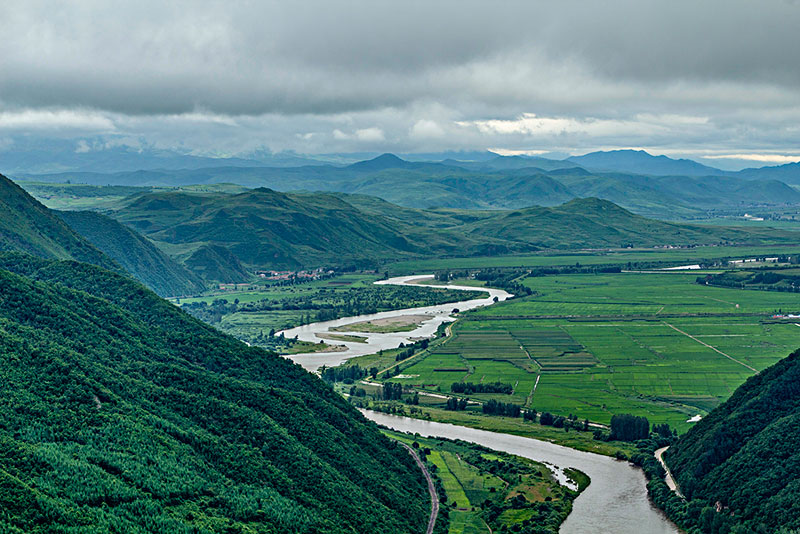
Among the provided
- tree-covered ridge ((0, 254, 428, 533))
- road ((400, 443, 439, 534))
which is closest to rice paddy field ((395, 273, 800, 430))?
road ((400, 443, 439, 534))

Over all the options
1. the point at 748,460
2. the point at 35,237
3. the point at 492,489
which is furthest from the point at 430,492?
the point at 35,237

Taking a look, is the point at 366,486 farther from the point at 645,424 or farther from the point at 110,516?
the point at 645,424

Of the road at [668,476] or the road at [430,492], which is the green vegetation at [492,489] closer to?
the road at [430,492]

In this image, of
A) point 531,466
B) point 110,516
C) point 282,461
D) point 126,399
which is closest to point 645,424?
point 531,466

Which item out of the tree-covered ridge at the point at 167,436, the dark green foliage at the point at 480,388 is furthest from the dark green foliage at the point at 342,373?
the tree-covered ridge at the point at 167,436

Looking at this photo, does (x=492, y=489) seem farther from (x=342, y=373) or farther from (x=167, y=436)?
(x=342, y=373)

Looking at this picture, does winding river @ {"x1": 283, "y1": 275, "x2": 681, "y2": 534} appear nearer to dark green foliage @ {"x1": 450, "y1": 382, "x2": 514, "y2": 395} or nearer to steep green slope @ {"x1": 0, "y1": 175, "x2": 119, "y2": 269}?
dark green foliage @ {"x1": 450, "y1": 382, "x2": 514, "y2": 395}
